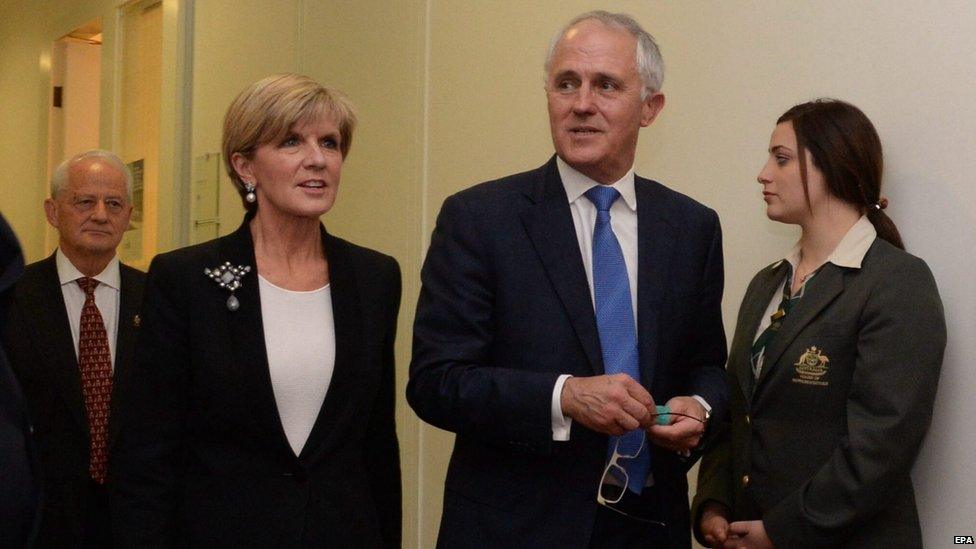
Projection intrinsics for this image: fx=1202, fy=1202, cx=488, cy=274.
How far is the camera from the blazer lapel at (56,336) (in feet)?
12.0

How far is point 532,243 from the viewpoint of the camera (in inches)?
94.3

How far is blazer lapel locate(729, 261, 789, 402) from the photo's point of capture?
119 inches

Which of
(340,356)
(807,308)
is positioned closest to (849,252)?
(807,308)

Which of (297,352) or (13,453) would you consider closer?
(13,453)

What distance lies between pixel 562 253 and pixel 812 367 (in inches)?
31.2

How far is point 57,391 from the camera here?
12.0 ft

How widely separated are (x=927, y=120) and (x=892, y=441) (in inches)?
35.8

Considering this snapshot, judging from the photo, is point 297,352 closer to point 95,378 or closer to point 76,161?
point 95,378

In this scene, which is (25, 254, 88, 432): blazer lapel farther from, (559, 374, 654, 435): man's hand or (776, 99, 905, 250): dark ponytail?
(776, 99, 905, 250): dark ponytail

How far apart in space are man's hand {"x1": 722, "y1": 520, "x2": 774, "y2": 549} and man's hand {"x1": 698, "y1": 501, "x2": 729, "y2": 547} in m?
0.03

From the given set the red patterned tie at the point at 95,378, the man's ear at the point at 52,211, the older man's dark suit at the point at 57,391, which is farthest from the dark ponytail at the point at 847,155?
the man's ear at the point at 52,211

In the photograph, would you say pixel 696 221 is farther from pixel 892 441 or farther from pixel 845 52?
pixel 845 52

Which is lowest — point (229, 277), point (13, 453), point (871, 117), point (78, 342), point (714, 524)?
point (714, 524)

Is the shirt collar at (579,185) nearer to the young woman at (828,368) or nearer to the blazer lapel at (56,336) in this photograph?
the young woman at (828,368)
